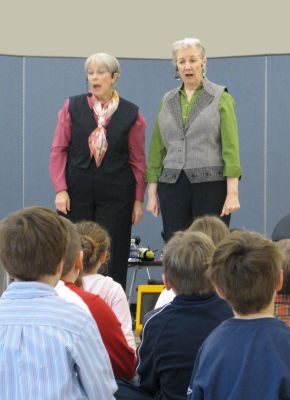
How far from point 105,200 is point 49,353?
2.37 metres

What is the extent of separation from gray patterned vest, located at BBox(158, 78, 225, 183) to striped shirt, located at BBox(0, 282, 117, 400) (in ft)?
7.11

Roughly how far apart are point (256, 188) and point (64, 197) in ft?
7.69

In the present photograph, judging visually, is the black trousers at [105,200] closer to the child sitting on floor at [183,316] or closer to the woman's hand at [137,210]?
the woman's hand at [137,210]

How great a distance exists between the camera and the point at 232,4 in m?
6.41

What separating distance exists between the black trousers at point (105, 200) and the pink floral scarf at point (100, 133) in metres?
0.06

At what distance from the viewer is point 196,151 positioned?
4152 millimetres

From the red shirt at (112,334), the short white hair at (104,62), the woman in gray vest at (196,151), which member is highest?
the short white hair at (104,62)

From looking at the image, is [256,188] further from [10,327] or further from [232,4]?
[10,327]

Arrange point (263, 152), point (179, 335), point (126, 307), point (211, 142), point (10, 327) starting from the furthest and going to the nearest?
point (263, 152)
point (211, 142)
point (126, 307)
point (179, 335)
point (10, 327)

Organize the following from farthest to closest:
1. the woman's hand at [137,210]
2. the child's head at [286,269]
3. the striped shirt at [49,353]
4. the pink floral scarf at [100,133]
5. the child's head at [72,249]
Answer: the woman's hand at [137,210] < the pink floral scarf at [100,133] < the child's head at [286,269] < the child's head at [72,249] < the striped shirt at [49,353]

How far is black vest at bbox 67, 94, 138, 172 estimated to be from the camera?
4.32 metres

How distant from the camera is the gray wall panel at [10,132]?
6355 mm

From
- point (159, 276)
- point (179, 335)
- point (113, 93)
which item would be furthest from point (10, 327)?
point (159, 276)

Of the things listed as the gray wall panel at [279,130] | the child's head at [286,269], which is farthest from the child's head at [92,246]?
the gray wall panel at [279,130]
